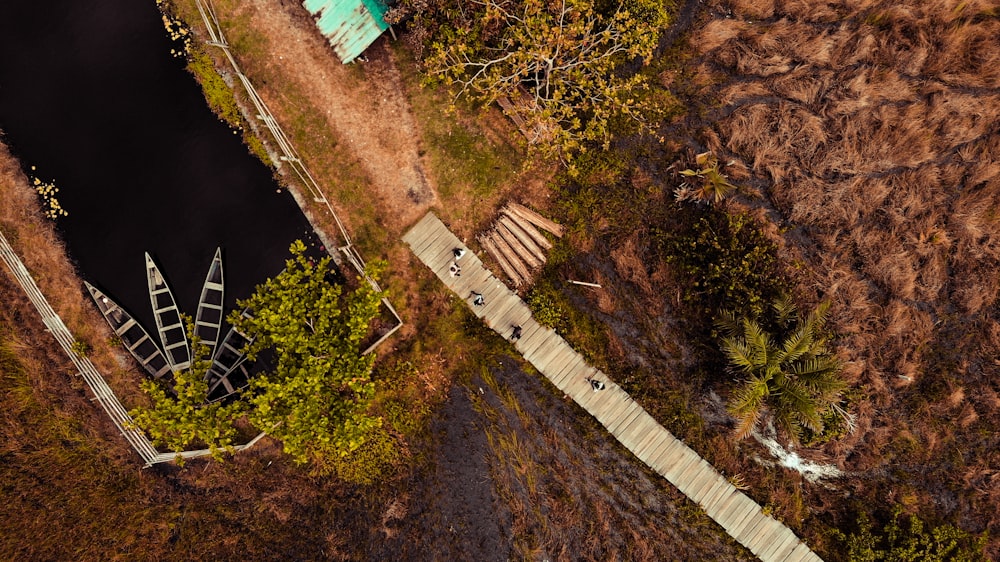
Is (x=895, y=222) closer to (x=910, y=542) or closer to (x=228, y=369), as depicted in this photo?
(x=910, y=542)

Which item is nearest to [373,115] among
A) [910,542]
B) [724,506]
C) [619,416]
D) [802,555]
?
[619,416]

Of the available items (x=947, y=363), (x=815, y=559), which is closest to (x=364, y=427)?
(x=815, y=559)

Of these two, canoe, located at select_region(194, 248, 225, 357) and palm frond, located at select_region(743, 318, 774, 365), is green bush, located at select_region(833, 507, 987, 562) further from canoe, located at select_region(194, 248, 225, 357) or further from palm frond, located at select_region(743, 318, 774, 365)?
canoe, located at select_region(194, 248, 225, 357)

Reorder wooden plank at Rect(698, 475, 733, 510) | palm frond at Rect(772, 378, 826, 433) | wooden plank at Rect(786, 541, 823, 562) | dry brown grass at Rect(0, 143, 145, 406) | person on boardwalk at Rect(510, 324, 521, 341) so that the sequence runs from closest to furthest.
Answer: palm frond at Rect(772, 378, 826, 433)
wooden plank at Rect(786, 541, 823, 562)
wooden plank at Rect(698, 475, 733, 510)
person on boardwalk at Rect(510, 324, 521, 341)
dry brown grass at Rect(0, 143, 145, 406)

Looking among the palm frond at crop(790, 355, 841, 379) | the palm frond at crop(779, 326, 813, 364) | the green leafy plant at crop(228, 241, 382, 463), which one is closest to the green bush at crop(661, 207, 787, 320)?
the palm frond at crop(779, 326, 813, 364)

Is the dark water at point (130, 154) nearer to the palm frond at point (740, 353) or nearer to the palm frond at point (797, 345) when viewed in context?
the palm frond at point (740, 353)

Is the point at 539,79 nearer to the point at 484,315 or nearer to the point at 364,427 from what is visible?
the point at 484,315
